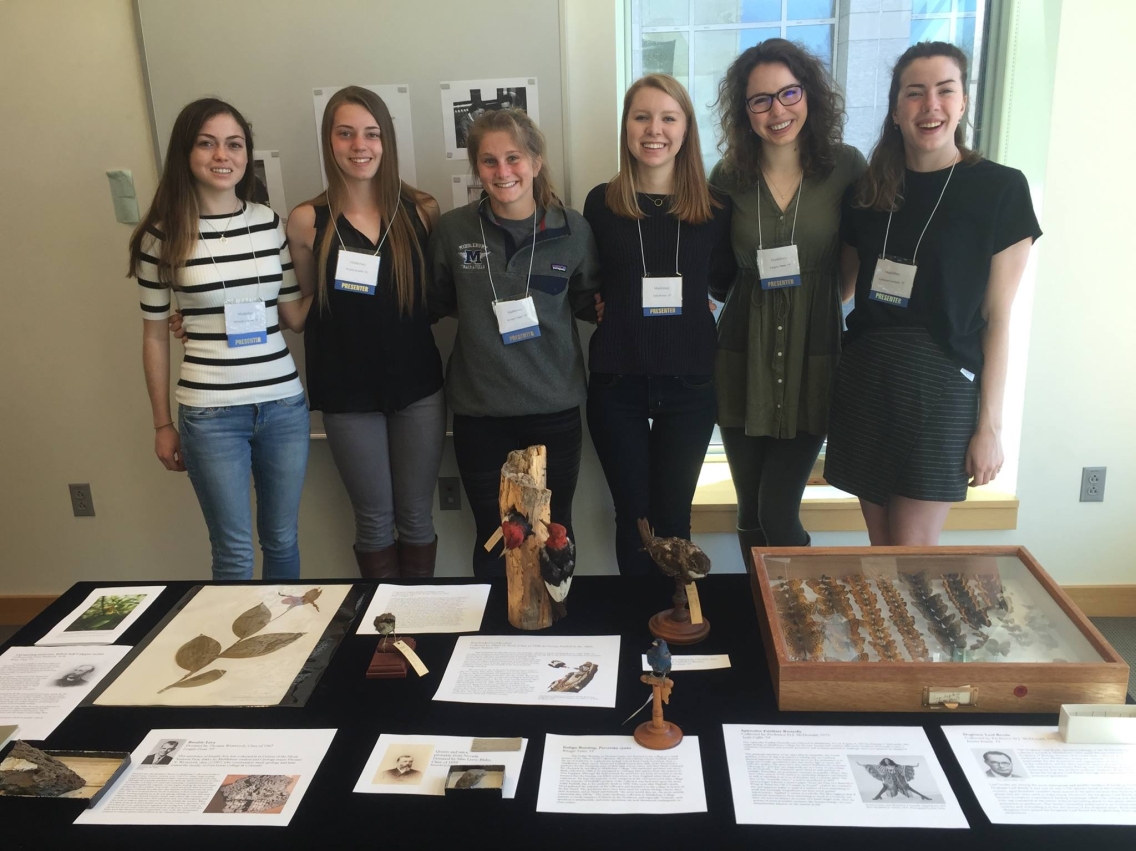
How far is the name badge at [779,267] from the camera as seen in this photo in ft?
6.76

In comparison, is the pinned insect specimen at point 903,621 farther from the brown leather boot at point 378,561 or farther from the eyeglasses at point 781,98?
the brown leather boot at point 378,561

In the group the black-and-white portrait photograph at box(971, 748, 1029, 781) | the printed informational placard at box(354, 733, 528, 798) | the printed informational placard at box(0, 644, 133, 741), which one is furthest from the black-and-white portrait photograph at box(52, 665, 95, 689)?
the black-and-white portrait photograph at box(971, 748, 1029, 781)

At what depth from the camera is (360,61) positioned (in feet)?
7.95

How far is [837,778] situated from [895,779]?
0.25 feet

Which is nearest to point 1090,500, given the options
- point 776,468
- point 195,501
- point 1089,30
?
point 776,468

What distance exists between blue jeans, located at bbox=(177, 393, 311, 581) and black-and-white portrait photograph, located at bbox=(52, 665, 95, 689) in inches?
27.0

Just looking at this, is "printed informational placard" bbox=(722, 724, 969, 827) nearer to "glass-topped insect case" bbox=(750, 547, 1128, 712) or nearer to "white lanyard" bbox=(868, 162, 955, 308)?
"glass-topped insect case" bbox=(750, 547, 1128, 712)

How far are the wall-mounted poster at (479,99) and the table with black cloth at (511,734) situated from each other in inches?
59.0

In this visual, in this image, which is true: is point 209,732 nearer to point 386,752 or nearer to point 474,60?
point 386,752

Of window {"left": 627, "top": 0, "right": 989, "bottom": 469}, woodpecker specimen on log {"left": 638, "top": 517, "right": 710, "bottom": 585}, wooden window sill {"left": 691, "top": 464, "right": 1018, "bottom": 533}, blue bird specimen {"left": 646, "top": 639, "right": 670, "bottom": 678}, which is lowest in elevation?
wooden window sill {"left": 691, "top": 464, "right": 1018, "bottom": 533}

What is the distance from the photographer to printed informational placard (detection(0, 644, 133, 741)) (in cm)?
129

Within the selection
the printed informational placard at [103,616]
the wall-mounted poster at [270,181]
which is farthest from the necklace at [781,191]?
the printed informational placard at [103,616]

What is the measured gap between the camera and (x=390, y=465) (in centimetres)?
233

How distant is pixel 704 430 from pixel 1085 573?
1544 mm
